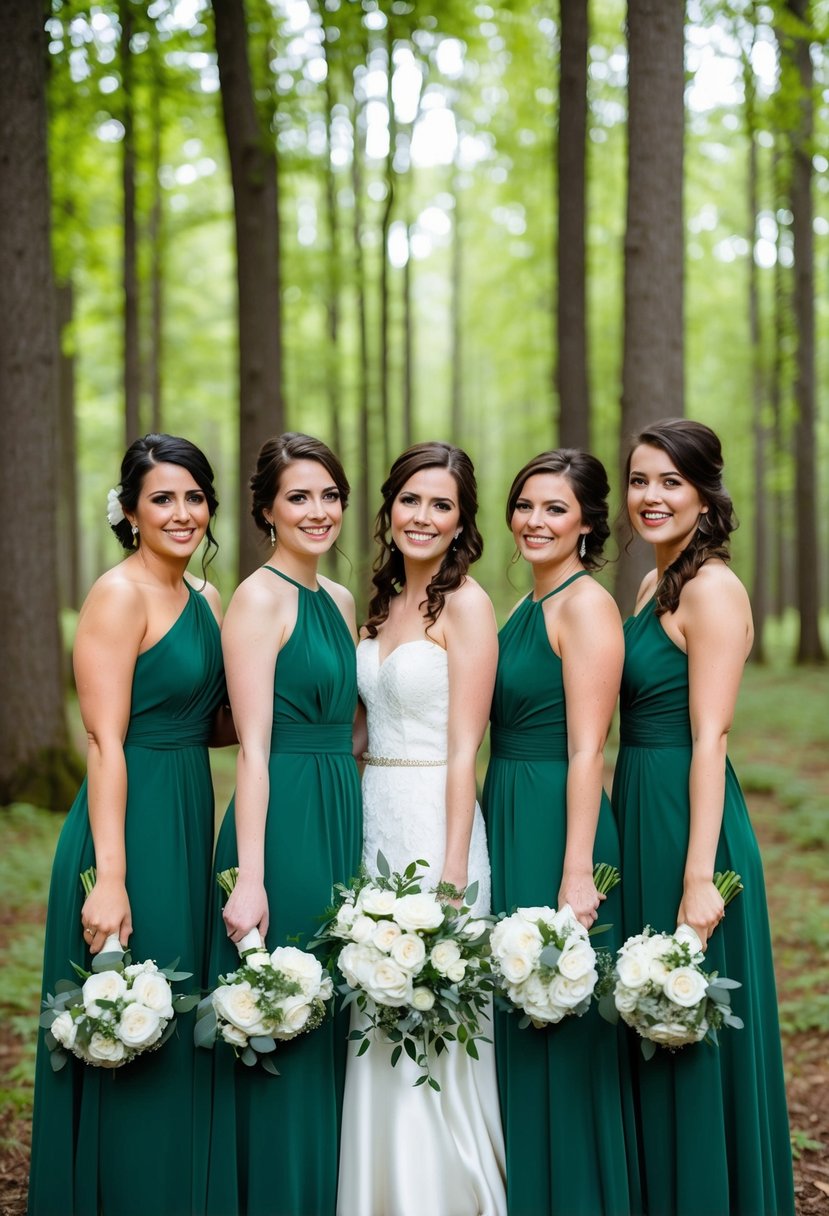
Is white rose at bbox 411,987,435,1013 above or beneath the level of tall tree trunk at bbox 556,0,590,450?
beneath

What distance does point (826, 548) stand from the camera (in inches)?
2012

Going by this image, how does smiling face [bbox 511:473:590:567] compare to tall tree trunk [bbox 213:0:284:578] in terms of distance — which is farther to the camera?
tall tree trunk [bbox 213:0:284:578]

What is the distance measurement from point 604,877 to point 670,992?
63 centimetres

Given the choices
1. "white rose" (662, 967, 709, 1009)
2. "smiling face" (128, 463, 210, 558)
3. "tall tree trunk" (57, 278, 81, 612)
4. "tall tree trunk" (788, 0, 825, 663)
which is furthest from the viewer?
"tall tree trunk" (788, 0, 825, 663)

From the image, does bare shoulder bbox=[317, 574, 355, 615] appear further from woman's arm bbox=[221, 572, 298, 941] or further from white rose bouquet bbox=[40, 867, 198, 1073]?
white rose bouquet bbox=[40, 867, 198, 1073]

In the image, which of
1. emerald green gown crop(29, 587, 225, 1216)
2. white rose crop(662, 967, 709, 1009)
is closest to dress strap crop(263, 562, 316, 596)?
emerald green gown crop(29, 587, 225, 1216)

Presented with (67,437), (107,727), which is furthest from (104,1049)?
(67,437)

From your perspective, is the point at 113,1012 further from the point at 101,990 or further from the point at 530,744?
the point at 530,744

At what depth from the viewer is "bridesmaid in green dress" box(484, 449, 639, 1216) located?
3.82m

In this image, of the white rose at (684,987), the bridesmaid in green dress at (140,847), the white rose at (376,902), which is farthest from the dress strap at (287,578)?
the white rose at (684,987)

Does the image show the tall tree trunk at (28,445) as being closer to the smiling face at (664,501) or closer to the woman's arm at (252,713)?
the woman's arm at (252,713)

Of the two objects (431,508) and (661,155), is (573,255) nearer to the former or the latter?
(661,155)

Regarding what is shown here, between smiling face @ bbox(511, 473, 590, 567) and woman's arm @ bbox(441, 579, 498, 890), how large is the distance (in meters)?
0.30

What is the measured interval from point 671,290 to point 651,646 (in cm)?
365
